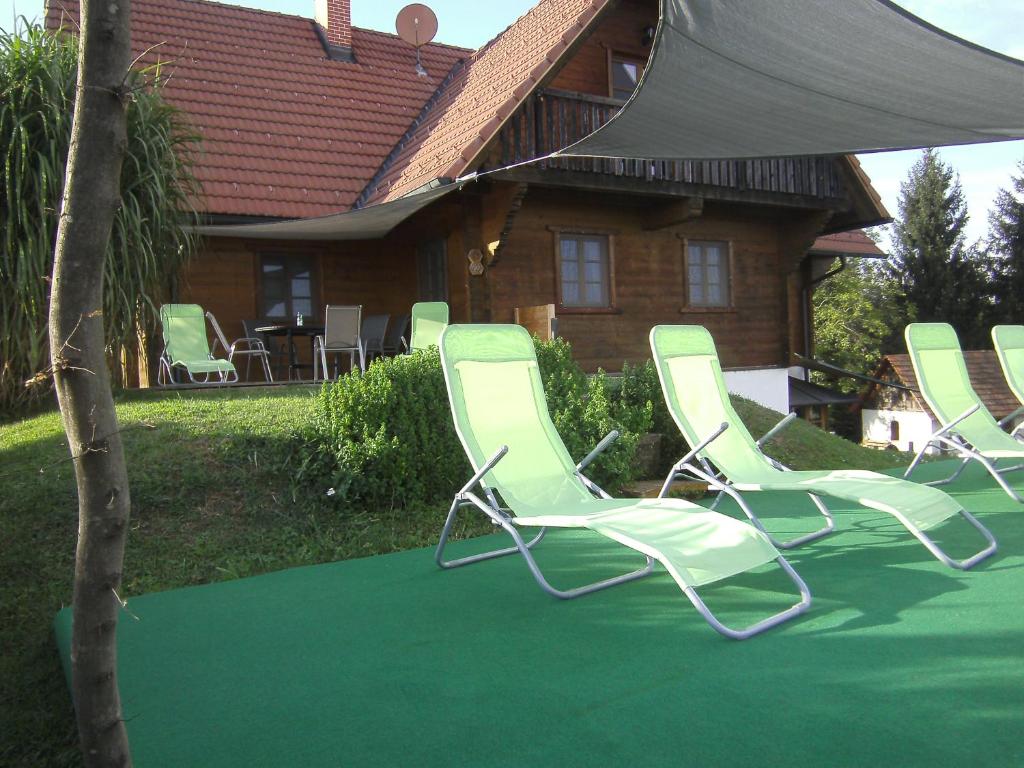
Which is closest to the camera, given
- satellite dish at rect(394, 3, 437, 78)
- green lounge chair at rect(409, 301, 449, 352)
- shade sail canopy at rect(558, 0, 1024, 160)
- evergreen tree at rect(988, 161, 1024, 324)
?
shade sail canopy at rect(558, 0, 1024, 160)

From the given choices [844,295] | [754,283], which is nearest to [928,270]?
[844,295]

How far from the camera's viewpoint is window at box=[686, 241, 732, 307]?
40.9 feet

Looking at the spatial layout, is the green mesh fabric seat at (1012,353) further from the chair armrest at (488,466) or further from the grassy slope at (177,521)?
the chair armrest at (488,466)

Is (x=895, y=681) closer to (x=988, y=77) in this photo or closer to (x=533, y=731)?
(x=533, y=731)

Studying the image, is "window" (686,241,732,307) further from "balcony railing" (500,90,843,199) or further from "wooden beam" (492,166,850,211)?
"balcony railing" (500,90,843,199)

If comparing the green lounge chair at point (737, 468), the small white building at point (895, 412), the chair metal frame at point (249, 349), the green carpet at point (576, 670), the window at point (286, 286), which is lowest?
the small white building at point (895, 412)

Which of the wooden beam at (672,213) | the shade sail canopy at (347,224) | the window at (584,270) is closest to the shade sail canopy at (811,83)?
the shade sail canopy at (347,224)

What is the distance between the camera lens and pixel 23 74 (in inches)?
289

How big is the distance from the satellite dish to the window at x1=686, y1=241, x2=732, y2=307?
18.3ft

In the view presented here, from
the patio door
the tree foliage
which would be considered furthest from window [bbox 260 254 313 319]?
the tree foliage

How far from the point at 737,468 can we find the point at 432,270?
24.6 ft

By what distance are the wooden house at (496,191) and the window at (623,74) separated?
0.02 metres

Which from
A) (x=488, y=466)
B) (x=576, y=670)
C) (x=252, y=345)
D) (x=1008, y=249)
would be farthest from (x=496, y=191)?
(x=1008, y=249)

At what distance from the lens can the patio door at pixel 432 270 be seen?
1107 centimetres
